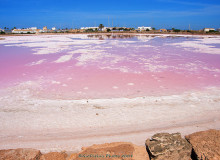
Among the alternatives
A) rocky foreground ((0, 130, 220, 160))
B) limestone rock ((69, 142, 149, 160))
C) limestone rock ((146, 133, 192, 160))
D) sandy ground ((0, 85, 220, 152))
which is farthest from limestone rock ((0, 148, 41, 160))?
limestone rock ((146, 133, 192, 160))

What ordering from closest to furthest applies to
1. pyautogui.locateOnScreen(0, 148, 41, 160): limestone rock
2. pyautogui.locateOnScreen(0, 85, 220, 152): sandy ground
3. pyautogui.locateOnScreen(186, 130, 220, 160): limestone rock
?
pyautogui.locateOnScreen(186, 130, 220, 160): limestone rock, pyautogui.locateOnScreen(0, 148, 41, 160): limestone rock, pyautogui.locateOnScreen(0, 85, 220, 152): sandy ground

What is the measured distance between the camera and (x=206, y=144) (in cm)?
289

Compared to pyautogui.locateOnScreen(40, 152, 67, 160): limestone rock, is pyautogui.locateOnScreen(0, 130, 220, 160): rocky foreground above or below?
above

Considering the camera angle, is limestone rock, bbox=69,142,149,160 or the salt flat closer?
limestone rock, bbox=69,142,149,160

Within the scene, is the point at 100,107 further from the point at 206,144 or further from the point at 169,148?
the point at 206,144

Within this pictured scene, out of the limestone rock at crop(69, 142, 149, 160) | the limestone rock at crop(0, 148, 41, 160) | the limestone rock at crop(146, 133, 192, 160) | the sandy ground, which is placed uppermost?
the limestone rock at crop(146, 133, 192, 160)

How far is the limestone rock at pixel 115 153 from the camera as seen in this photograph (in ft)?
9.36

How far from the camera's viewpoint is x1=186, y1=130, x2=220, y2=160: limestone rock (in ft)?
8.69

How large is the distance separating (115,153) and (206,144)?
1607 mm

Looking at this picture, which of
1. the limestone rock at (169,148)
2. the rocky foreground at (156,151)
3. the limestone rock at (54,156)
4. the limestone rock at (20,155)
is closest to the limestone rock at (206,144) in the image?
the rocky foreground at (156,151)

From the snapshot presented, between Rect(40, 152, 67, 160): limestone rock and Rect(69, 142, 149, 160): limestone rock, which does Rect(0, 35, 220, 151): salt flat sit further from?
Rect(69, 142, 149, 160): limestone rock

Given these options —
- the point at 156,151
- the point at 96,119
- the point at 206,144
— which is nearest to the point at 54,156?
the point at 96,119

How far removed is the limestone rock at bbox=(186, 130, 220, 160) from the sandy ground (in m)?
0.72

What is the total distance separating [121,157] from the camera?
286 centimetres
